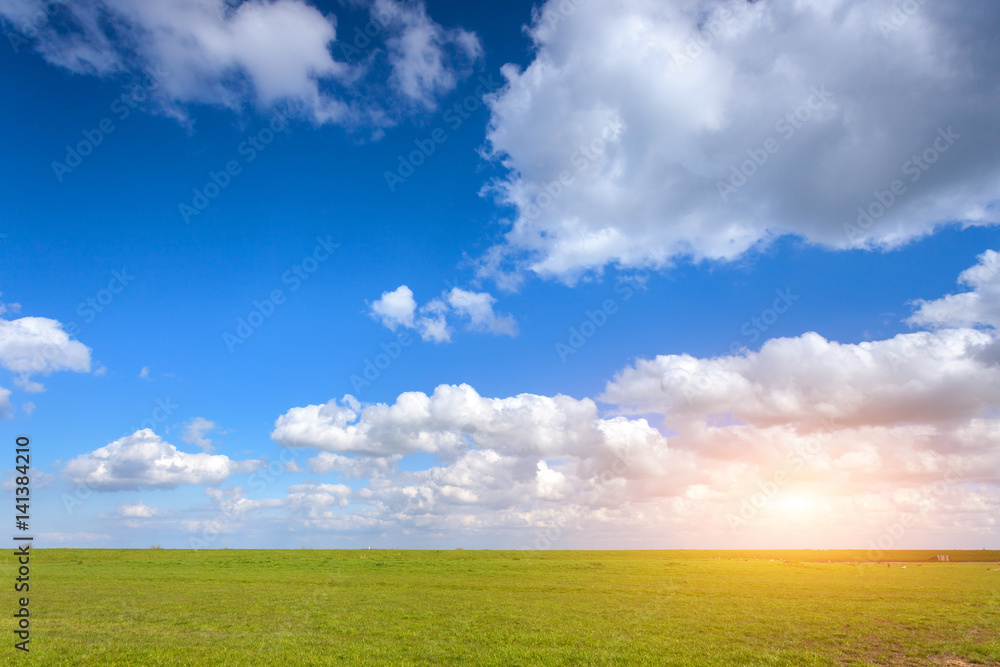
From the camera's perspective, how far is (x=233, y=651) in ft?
75.5

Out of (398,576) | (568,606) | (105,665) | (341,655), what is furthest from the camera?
(398,576)

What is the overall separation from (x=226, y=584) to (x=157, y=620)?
25.2 meters

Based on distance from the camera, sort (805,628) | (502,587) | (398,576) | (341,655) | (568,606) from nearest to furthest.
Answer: (341,655), (805,628), (568,606), (502,587), (398,576)

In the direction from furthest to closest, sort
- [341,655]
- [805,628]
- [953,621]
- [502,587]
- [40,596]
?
[502,587]
[40,596]
[953,621]
[805,628]
[341,655]

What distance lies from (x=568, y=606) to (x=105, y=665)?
88.9 feet

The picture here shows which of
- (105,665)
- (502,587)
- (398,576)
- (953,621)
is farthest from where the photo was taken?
(398,576)

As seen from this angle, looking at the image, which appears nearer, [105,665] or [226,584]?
[105,665]

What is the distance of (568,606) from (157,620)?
2615 cm

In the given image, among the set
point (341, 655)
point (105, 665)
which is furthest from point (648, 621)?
point (105, 665)

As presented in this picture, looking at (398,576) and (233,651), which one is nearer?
(233,651)

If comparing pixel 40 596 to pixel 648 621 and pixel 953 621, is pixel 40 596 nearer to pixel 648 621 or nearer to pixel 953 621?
pixel 648 621

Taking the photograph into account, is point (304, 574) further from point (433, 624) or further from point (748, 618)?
point (748, 618)

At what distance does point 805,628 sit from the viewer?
28562 millimetres

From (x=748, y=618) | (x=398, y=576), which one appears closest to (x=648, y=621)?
(x=748, y=618)
